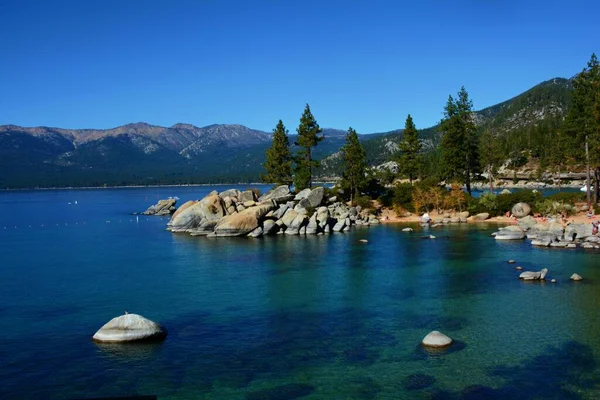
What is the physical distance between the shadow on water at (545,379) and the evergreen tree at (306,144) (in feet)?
240

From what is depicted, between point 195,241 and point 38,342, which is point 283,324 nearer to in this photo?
point 38,342

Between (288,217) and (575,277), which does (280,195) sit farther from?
(575,277)

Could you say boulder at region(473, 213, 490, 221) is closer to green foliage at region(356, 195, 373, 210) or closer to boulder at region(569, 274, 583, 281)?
green foliage at region(356, 195, 373, 210)

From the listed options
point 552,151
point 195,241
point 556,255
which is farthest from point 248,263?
point 552,151

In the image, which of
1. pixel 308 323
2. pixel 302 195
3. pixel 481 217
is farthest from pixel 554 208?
pixel 308 323

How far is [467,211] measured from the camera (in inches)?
3322

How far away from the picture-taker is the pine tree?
9262 cm

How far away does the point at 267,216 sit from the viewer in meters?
74.8

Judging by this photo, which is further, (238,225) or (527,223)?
(238,225)

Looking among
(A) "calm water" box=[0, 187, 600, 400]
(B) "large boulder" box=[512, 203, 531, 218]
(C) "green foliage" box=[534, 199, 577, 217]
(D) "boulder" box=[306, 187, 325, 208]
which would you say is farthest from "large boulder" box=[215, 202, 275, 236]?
(C) "green foliage" box=[534, 199, 577, 217]

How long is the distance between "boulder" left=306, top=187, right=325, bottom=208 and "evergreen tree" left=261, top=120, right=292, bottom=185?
16.3 m

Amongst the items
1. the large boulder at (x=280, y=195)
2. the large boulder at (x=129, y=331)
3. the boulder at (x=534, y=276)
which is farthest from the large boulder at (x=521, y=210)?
the large boulder at (x=129, y=331)

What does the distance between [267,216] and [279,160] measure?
27283 mm

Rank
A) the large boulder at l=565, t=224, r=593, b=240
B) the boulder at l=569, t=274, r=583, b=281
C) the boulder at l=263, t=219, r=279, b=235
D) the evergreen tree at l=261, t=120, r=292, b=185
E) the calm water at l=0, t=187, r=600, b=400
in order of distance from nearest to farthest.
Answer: the calm water at l=0, t=187, r=600, b=400
the boulder at l=569, t=274, r=583, b=281
the large boulder at l=565, t=224, r=593, b=240
the boulder at l=263, t=219, r=279, b=235
the evergreen tree at l=261, t=120, r=292, b=185
